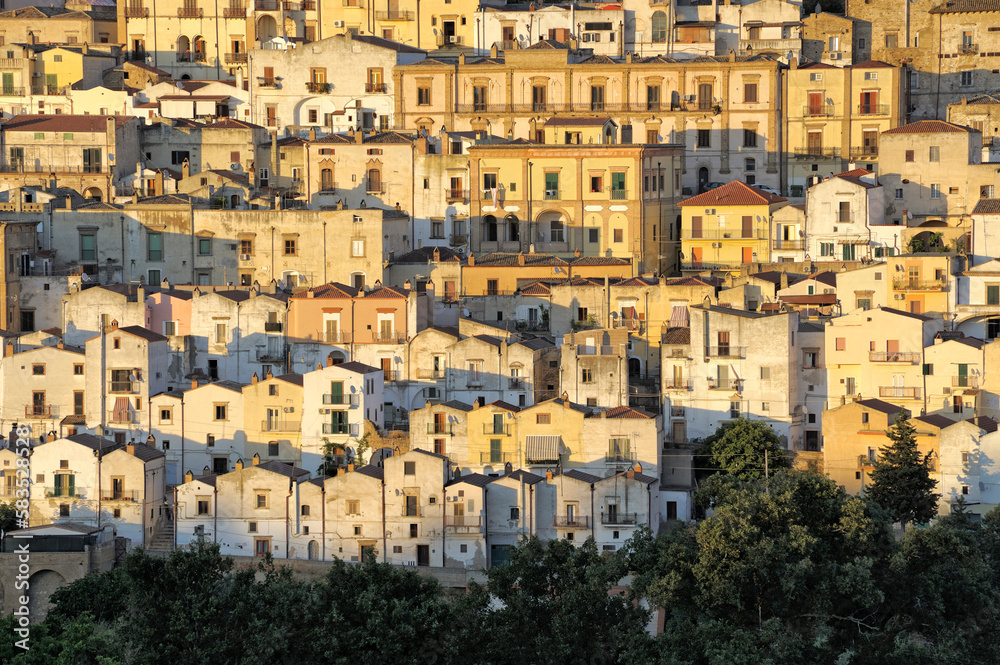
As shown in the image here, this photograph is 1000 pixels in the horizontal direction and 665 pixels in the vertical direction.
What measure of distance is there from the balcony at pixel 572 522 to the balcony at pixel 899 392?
936cm

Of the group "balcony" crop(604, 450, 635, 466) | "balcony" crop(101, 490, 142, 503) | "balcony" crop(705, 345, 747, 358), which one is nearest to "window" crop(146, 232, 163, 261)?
"balcony" crop(101, 490, 142, 503)

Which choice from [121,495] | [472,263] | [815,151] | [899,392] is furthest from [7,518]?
[815,151]

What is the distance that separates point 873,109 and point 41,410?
29276 millimetres

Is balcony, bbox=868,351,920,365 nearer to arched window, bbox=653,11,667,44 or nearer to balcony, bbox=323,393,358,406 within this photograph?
balcony, bbox=323,393,358,406

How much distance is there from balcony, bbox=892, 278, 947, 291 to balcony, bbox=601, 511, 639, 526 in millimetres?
12627

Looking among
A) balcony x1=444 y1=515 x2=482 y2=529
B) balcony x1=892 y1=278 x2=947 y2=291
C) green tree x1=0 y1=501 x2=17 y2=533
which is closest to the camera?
balcony x1=444 y1=515 x2=482 y2=529

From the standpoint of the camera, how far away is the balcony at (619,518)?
4881cm

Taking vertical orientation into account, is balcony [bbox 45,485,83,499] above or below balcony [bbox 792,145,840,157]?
below

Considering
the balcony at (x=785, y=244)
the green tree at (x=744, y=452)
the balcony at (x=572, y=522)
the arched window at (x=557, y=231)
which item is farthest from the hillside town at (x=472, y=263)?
the green tree at (x=744, y=452)

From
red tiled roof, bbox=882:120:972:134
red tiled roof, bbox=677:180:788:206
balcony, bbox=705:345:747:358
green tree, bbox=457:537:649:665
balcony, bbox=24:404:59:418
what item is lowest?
green tree, bbox=457:537:649:665

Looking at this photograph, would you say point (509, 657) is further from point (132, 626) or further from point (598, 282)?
point (598, 282)

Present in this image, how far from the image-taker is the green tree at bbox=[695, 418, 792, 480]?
50.4m

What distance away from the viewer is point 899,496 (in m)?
48.4

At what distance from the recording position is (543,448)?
169ft
